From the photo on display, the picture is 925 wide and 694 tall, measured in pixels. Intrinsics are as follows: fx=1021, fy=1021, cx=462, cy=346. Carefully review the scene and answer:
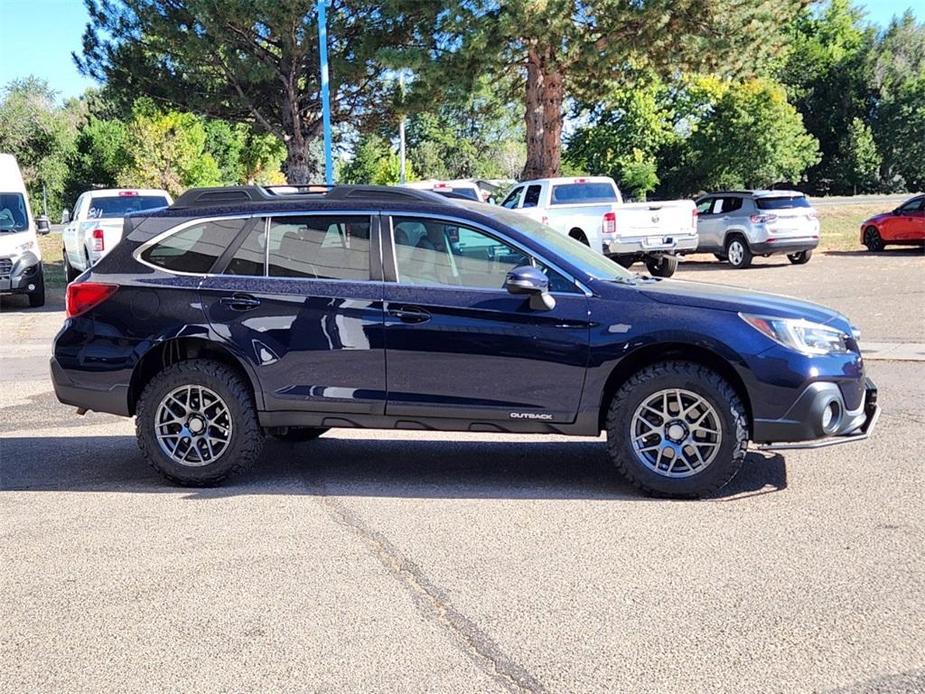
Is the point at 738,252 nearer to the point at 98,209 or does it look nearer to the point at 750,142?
the point at 98,209

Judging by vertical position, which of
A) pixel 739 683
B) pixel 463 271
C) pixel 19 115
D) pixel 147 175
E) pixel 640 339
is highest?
pixel 19 115

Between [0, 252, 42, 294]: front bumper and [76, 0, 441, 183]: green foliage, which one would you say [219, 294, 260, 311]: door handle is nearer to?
[0, 252, 42, 294]: front bumper

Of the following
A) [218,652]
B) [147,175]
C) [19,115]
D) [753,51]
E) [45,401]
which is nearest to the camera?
[218,652]

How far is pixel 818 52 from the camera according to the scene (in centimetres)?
6272

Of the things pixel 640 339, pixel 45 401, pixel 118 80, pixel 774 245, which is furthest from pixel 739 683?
pixel 118 80

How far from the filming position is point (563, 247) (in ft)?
20.8

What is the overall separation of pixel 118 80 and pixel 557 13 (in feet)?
47.9

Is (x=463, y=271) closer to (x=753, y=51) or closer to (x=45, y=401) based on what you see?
(x=45, y=401)

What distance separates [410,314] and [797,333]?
2.20m

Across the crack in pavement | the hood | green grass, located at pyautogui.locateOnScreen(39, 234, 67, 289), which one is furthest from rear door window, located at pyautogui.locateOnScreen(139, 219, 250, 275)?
green grass, located at pyautogui.locateOnScreen(39, 234, 67, 289)

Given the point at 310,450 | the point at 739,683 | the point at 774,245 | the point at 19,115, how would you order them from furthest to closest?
the point at 19,115
the point at 774,245
the point at 310,450
the point at 739,683

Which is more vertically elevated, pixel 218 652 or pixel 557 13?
pixel 557 13

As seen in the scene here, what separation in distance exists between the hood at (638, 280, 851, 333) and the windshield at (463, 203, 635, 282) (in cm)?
26

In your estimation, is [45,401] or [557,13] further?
[557,13]
